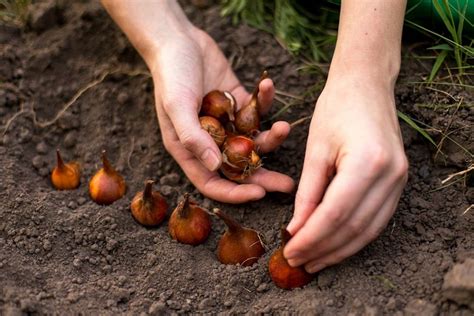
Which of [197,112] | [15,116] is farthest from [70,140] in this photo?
[197,112]

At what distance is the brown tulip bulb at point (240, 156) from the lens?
1.92 m

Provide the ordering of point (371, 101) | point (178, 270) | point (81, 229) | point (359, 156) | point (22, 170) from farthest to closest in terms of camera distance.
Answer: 1. point (22, 170)
2. point (81, 229)
3. point (178, 270)
4. point (371, 101)
5. point (359, 156)

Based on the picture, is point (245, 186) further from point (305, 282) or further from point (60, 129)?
point (60, 129)

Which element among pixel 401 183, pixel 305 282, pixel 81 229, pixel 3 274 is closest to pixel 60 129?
pixel 81 229

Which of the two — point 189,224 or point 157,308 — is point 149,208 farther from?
point 157,308

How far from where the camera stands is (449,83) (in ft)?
6.64

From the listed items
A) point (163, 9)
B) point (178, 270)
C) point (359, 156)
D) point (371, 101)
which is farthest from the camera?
point (163, 9)

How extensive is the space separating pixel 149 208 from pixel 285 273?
498 mm

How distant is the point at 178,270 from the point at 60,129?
2.69 ft

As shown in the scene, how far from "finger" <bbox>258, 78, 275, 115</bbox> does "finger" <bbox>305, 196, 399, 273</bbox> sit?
632 millimetres

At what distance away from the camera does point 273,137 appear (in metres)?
1.97

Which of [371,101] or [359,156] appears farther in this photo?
[371,101]

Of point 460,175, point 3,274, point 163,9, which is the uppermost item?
point 163,9

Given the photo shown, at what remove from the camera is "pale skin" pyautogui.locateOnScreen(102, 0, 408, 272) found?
1488mm
